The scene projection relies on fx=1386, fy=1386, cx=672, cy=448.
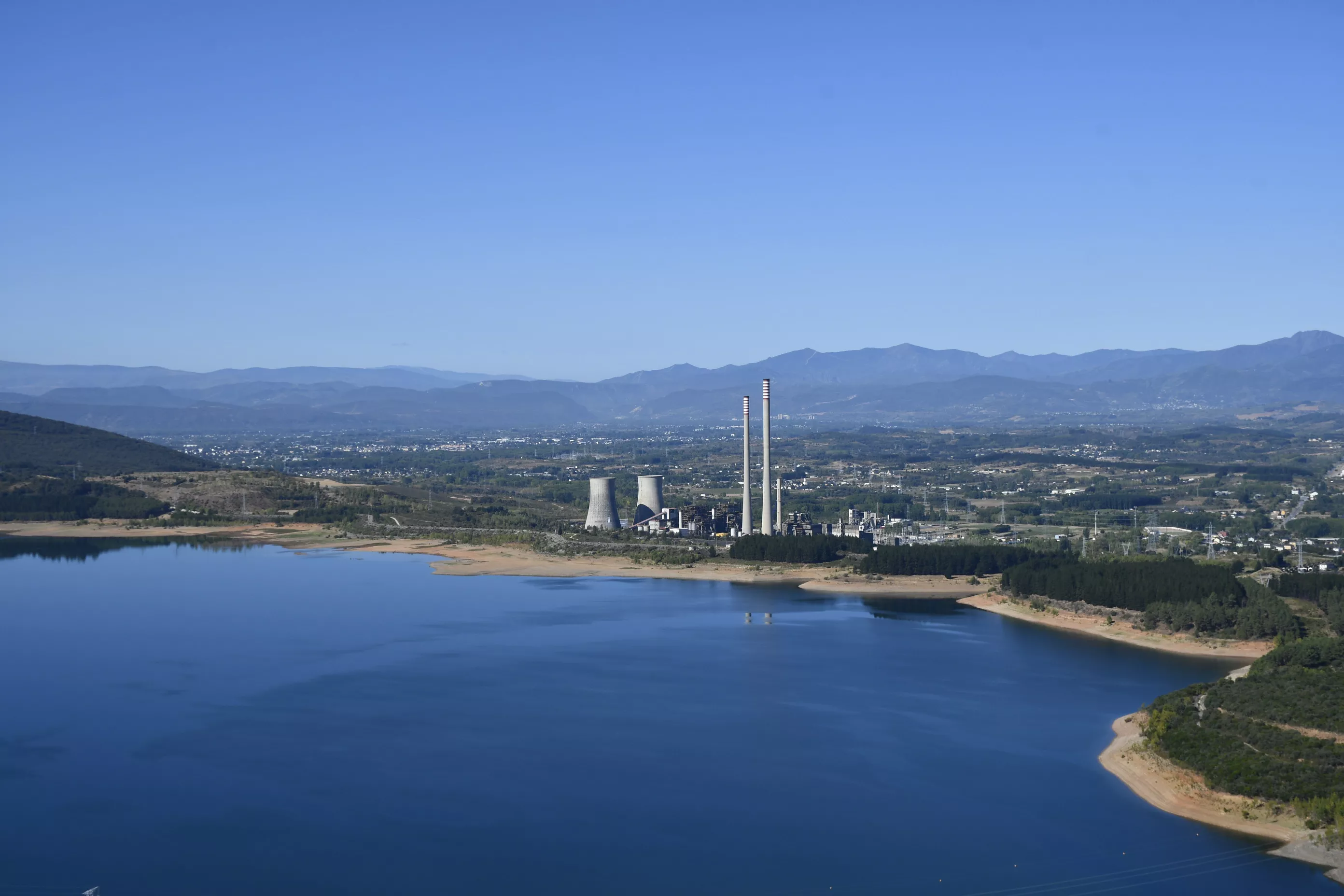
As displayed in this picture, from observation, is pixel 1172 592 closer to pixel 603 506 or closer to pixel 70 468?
pixel 603 506

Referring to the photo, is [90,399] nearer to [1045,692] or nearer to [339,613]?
[339,613]

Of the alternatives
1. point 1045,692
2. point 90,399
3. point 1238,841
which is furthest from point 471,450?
point 90,399

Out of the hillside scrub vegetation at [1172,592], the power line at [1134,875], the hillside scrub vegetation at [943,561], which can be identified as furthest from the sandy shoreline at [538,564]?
the power line at [1134,875]

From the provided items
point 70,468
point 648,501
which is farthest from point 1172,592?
point 70,468

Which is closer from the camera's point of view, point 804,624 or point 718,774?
point 718,774

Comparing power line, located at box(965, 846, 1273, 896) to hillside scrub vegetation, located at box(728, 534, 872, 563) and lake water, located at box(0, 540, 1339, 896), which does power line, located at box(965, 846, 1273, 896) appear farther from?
hillside scrub vegetation, located at box(728, 534, 872, 563)

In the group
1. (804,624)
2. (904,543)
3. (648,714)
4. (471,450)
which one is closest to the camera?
(648,714)

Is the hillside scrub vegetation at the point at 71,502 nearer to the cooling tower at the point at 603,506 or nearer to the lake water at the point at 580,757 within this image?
the cooling tower at the point at 603,506
